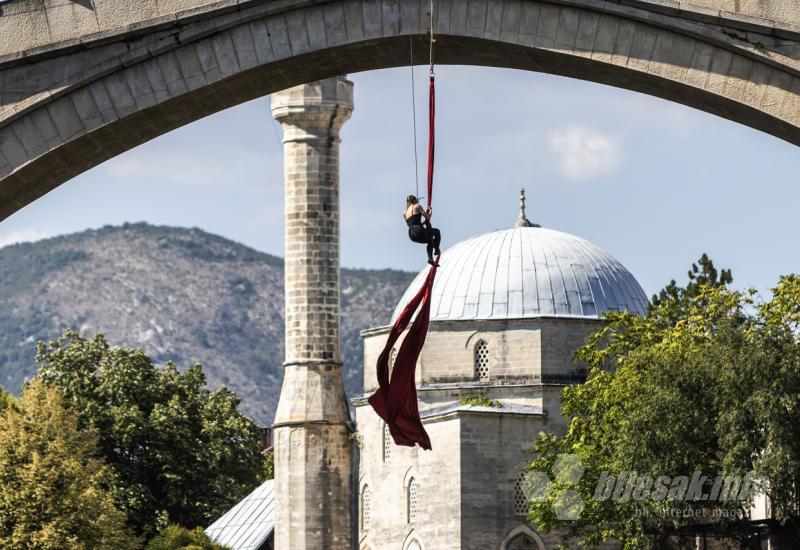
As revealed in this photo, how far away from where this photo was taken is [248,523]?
7662 cm

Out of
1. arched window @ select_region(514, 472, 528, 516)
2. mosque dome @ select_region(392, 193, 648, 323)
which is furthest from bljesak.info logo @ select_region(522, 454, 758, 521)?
mosque dome @ select_region(392, 193, 648, 323)

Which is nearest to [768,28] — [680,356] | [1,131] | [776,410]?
[1,131]

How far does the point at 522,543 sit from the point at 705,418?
60.1 ft

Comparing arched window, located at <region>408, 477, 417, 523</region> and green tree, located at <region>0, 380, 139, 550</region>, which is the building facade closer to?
arched window, located at <region>408, 477, 417, 523</region>

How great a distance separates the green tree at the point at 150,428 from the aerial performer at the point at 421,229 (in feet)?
174

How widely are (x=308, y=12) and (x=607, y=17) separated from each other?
2.40 m

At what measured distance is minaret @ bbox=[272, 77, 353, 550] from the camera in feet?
204

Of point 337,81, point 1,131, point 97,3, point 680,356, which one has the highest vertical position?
point 337,81

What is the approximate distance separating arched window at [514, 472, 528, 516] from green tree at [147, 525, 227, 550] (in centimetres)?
936

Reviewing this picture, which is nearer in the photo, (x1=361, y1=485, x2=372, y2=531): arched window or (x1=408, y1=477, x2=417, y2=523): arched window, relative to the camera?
(x1=408, y1=477, x2=417, y2=523): arched window

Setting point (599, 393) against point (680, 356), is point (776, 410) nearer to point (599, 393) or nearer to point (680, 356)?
point (680, 356)

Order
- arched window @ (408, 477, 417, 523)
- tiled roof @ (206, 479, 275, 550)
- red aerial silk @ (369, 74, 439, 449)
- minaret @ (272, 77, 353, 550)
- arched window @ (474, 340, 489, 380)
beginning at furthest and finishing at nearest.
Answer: tiled roof @ (206, 479, 275, 550) → arched window @ (474, 340, 489, 380) → arched window @ (408, 477, 417, 523) → minaret @ (272, 77, 353, 550) → red aerial silk @ (369, 74, 439, 449)

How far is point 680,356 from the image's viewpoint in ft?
156

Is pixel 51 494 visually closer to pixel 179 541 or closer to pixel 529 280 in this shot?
pixel 179 541
